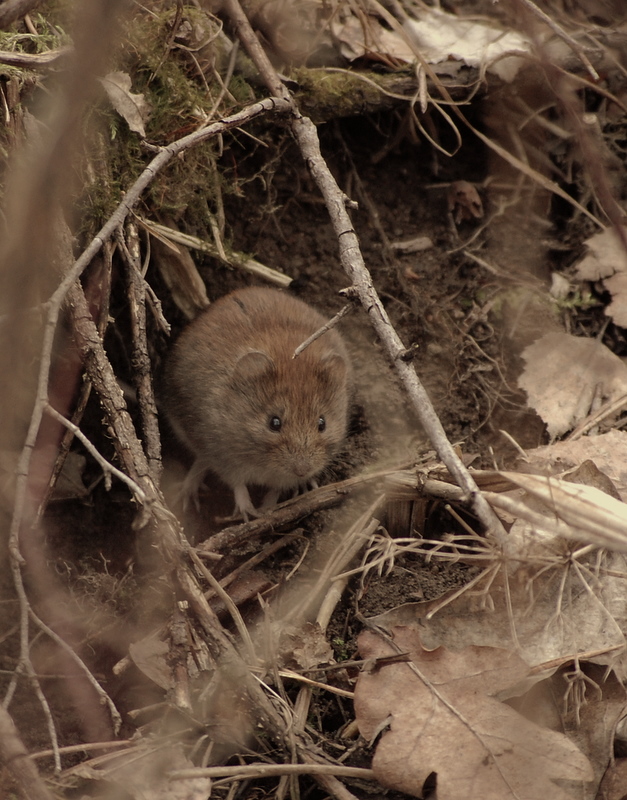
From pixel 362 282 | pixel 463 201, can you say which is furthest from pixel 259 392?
pixel 463 201

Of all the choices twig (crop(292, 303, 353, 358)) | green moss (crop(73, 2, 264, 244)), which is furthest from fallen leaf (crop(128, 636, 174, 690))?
green moss (crop(73, 2, 264, 244))

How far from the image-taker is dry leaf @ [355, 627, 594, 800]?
8.45ft

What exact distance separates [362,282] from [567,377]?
1739 mm

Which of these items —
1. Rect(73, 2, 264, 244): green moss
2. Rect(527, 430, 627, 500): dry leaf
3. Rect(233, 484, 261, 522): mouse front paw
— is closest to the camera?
Rect(527, 430, 627, 500): dry leaf

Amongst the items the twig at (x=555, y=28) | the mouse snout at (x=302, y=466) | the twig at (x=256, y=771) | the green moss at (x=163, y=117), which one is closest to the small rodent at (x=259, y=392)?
the mouse snout at (x=302, y=466)

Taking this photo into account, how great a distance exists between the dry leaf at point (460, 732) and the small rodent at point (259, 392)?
57.6 inches

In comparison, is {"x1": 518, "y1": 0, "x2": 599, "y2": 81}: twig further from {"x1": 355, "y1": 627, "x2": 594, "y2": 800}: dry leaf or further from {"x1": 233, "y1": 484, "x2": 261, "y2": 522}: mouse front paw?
{"x1": 233, "y1": 484, "x2": 261, "y2": 522}: mouse front paw

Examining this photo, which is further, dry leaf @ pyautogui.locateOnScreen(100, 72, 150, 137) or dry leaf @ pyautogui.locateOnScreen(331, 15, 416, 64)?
dry leaf @ pyautogui.locateOnScreen(331, 15, 416, 64)

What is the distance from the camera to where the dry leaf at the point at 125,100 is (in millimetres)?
4055

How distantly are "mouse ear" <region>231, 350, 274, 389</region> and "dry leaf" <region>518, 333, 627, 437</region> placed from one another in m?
1.46

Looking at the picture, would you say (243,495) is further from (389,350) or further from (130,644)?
(389,350)

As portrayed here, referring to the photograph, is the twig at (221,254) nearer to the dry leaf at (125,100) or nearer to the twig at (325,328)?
the dry leaf at (125,100)

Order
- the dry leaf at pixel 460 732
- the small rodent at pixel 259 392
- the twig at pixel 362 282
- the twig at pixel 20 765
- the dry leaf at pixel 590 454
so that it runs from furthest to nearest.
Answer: the small rodent at pixel 259 392
the dry leaf at pixel 590 454
the twig at pixel 362 282
the dry leaf at pixel 460 732
the twig at pixel 20 765

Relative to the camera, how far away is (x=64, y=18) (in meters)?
4.04
